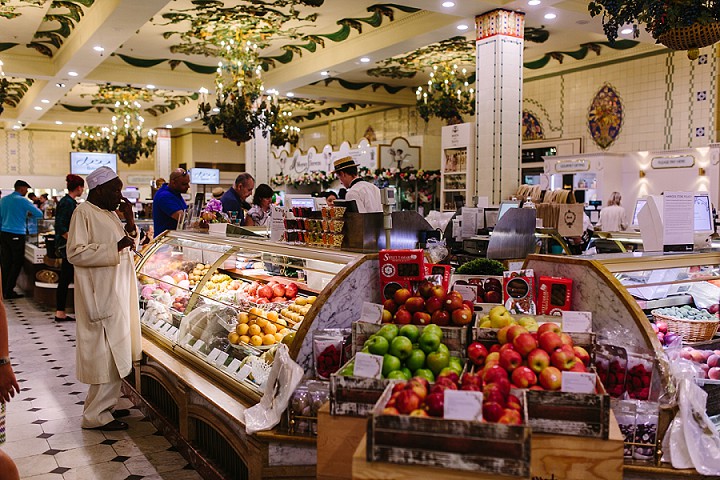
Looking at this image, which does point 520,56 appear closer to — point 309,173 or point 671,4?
point 671,4

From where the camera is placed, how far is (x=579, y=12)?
8.90 meters

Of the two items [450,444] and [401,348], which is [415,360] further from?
[450,444]

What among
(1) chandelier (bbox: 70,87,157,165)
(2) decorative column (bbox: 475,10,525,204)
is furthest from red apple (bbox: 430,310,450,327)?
(1) chandelier (bbox: 70,87,157,165)

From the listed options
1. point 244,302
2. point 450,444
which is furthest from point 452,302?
point 244,302

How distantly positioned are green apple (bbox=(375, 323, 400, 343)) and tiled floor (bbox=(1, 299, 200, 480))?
1880 mm

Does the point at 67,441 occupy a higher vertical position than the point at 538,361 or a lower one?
lower

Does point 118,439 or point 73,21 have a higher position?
point 73,21

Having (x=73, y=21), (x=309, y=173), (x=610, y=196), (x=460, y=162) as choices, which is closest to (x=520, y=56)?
(x=460, y=162)

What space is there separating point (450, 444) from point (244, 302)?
2.73m

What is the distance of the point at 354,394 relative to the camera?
237 cm

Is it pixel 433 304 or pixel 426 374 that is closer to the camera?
pixel 426 374

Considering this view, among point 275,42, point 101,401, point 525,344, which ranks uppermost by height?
point 275,42

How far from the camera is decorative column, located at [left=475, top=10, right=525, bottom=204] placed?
28.2 ft

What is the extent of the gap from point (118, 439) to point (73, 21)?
28.7 feet
